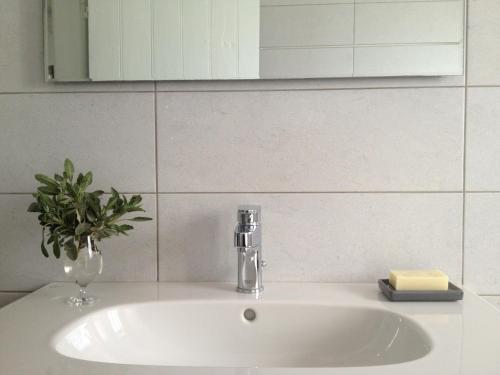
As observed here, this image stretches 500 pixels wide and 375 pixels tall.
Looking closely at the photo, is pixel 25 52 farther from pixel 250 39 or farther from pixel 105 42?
pixel 250 39

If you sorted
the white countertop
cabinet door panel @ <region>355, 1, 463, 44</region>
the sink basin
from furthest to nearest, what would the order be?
1. cabinet door panel @ <region>355, 1, 463, 44</region>
2. the sink basin
3. the white countertop

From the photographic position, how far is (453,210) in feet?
3.36

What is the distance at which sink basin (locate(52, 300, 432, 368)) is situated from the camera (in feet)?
2.88

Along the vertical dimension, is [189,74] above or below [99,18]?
below

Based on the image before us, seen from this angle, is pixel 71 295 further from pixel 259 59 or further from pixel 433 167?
pixel 433 167

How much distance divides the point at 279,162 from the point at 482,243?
0.44m

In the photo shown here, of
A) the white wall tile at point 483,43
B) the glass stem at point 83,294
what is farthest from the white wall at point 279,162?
the glass stem at point 83,294

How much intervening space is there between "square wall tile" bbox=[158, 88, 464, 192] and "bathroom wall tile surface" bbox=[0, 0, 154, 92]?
16 cm

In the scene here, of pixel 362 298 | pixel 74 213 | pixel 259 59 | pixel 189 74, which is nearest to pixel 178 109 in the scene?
pixel 189 74

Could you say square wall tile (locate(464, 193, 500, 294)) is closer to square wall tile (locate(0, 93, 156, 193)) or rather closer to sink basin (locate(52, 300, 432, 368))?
sink basin (locate(52, 300, 432, 368))

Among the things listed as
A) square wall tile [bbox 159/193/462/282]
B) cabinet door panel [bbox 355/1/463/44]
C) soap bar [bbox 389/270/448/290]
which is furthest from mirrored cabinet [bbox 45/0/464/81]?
soap bar [bbox 389/270/448/290]

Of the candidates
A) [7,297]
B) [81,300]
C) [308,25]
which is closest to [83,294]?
[81,300]

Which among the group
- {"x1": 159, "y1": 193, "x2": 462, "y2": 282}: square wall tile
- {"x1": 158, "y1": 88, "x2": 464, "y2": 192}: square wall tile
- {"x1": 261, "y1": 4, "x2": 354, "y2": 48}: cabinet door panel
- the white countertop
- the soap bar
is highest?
{"x1": 261, "y1": 4, "x2": 354, "y2": 48}: cabinet door panel

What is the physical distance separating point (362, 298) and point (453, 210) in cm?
27
